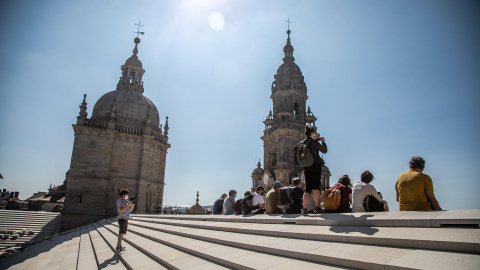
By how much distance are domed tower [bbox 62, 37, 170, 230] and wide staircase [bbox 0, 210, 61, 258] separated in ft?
5.01

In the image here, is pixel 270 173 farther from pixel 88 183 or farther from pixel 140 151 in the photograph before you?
pixel 88 183

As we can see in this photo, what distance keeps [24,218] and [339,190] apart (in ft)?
94.4

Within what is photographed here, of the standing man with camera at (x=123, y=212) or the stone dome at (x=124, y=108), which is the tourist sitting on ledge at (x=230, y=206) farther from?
the stone dome at (x=124, y=108)

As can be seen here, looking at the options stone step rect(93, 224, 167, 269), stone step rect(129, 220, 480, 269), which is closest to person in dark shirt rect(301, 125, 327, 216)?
stone step rect(129, 220, 480, 269)

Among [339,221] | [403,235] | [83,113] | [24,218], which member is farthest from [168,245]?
[83,113]

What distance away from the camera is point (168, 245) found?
24.2 feet

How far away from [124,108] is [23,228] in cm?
1584


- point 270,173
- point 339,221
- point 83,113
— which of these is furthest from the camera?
point 270,173

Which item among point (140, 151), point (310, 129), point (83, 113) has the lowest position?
point (310, 129)

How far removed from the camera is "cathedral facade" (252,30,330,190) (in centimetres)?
3350

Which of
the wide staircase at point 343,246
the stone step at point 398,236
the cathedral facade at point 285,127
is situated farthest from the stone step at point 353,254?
the cathedral facade at point 285,127

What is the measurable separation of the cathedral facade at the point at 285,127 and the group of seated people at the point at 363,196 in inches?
915

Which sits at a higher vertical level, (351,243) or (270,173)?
(270,173)

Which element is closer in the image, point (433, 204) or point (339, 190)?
point (433, 204)
